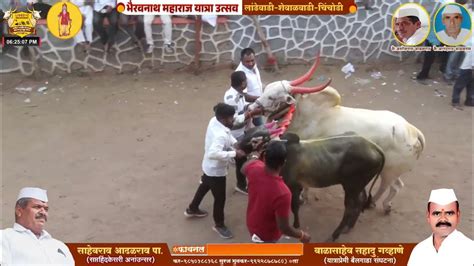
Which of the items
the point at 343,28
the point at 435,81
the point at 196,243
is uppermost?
the point at 343,28

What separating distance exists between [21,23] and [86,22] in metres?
2.60

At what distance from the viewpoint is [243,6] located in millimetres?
4738

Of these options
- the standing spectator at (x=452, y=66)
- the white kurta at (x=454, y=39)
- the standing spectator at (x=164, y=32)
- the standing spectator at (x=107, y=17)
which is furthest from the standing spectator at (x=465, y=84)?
the standing spectator at (x=107, y=17)

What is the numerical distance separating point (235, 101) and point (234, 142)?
666 millimetres

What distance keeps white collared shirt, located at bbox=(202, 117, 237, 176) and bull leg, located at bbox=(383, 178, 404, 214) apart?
1.49 metres

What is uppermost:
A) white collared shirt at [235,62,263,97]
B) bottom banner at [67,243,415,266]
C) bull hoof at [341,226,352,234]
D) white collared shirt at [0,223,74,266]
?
white collared shirt at [235,62,263,97]

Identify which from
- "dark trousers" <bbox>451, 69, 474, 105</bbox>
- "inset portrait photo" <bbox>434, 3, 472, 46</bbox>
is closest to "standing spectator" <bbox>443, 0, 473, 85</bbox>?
"dark trousers" <bbox>451, 69, 474, 105</bbox>

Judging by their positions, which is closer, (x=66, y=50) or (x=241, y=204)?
(x=241, y=204)

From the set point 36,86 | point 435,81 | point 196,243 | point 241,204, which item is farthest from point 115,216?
point 435,81

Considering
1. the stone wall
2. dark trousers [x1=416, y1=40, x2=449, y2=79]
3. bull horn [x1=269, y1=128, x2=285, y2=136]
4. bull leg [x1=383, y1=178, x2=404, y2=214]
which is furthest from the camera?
the stone wall

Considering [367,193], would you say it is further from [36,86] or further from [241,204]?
[36,86]

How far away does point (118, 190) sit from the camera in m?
5.38

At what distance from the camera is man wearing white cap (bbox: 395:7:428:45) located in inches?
213

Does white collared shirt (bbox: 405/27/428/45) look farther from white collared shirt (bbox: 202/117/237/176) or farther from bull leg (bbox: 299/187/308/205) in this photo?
white collared shirt (bbox: 202/117/237/176)
